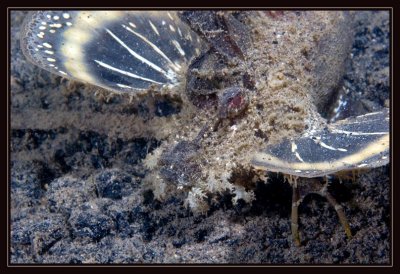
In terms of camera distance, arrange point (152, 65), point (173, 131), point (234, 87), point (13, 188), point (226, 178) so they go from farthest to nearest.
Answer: point (152, 65) → point (13, 188) → point (173, 131) → point (234, 87) → point (226, 178)

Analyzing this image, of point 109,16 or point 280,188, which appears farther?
point 109,16

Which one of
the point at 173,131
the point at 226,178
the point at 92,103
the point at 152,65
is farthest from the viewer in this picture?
the point at 92,103

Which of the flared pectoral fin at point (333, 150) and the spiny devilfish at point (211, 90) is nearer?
the flared pectoral fin at point (333, 150)

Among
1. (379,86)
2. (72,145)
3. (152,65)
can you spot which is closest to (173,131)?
(152,65)

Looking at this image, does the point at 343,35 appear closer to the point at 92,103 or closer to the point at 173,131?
the point at 173,131

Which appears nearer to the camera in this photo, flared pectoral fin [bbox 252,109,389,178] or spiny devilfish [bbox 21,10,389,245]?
flared pectoral fin [bbox 252,109,389,178]
